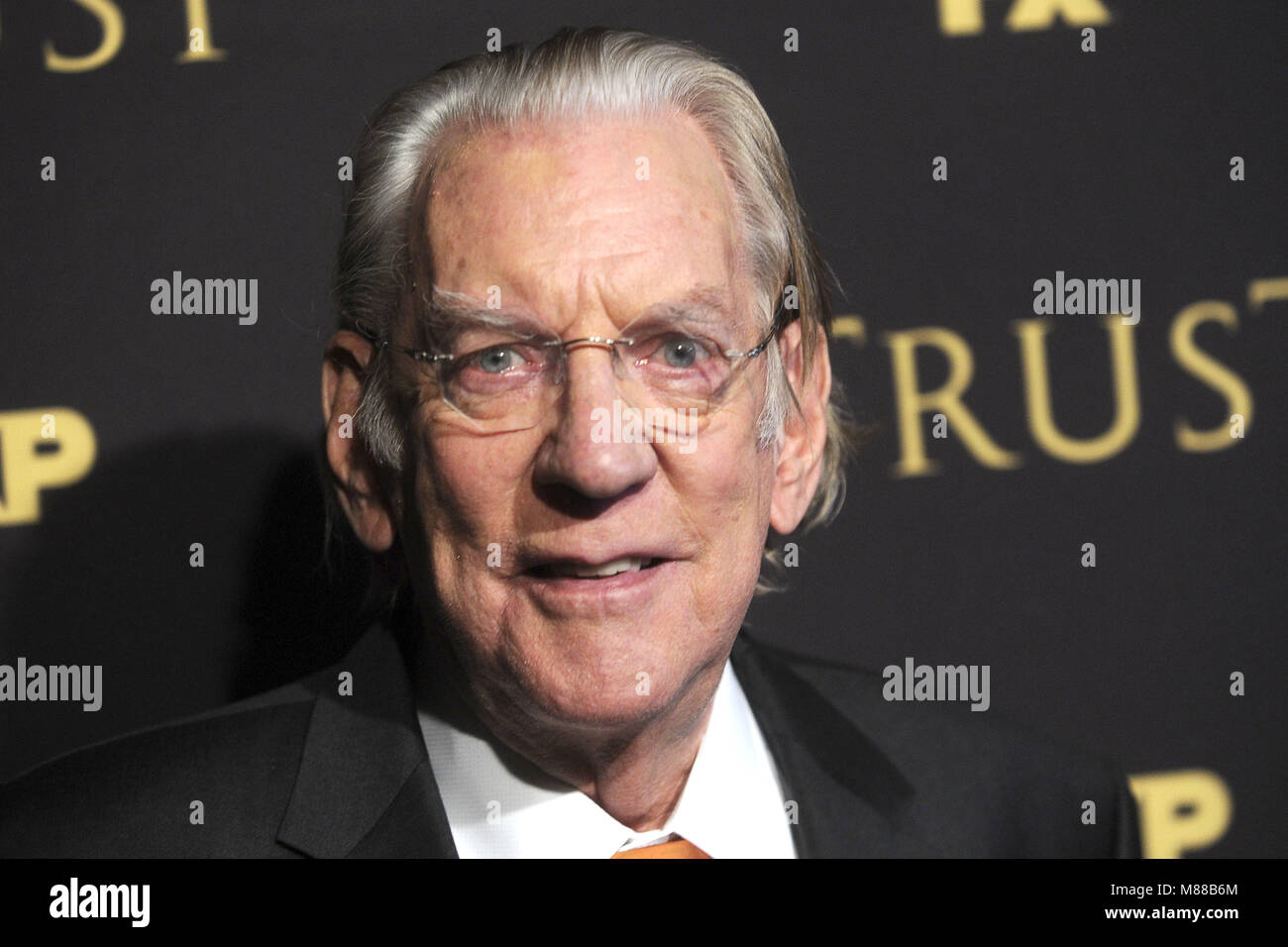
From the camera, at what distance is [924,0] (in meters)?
2.19

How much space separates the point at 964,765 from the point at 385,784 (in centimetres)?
88

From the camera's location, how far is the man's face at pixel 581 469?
1.57 metres

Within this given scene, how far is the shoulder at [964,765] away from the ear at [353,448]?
22.0 inches

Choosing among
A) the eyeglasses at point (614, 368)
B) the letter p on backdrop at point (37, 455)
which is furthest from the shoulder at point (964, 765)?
the letter p on backdrop at point (37, 455)

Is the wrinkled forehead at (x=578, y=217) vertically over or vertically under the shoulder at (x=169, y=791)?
over

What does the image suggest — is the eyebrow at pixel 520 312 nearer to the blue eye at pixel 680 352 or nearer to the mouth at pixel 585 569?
the blue eye at pixel 680 352

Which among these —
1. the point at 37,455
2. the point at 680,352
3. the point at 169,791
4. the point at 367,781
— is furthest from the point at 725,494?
the point at 37,455

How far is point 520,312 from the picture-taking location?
61.9 inches

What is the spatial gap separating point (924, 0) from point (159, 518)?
4.68 feet

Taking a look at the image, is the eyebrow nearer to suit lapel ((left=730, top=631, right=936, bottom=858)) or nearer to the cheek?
the cheek

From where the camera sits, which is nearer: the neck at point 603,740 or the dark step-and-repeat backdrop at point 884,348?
the neck at point 603,740

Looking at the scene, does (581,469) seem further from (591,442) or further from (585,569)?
(585,569)

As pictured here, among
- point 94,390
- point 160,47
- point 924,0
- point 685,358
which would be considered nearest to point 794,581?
point 685,358

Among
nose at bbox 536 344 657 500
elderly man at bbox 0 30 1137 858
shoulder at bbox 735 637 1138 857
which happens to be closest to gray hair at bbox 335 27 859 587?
elderly man at bbox 0 30 1137 858
